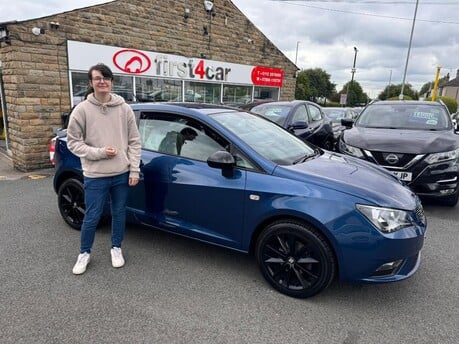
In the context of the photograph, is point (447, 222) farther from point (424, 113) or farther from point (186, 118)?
point (186, 118)

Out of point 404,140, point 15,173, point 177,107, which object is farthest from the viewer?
point 15,173

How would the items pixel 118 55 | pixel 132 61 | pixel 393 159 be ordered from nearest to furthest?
pixel 393 159 → pixel 118 55 → pixel 132 61

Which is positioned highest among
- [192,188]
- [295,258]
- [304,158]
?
[304,158]

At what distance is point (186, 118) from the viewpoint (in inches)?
127

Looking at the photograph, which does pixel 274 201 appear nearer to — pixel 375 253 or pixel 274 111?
pixel 375 253

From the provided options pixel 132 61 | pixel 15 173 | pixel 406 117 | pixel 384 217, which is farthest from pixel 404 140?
pixel 15 173

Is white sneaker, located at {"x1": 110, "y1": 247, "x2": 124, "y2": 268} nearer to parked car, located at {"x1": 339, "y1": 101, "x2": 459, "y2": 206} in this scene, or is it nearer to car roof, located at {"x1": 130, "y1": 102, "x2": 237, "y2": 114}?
car roof, located at {"x1": 130, "y1": 102, "x2": 237, "y2": 114}

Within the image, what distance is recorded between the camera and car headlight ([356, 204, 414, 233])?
7.92ft

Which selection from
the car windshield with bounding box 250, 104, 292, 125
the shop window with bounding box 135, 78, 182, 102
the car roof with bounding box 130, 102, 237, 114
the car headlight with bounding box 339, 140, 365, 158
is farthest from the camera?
the shop window with bounding box 135, 78, 182, 102

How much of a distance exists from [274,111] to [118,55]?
415 centimetres

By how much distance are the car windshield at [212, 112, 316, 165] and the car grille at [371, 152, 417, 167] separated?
167 cm

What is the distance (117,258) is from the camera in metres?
3.17

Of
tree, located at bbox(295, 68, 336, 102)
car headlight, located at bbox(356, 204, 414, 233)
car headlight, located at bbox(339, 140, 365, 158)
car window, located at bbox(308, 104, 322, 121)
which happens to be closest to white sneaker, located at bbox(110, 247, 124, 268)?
car headlight, located at bbox(356, 204, 414, 233)

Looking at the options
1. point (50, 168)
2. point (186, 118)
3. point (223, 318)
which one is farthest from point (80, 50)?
point (223, 318)
